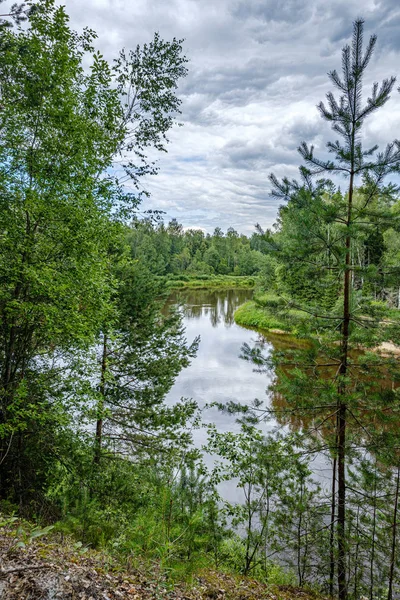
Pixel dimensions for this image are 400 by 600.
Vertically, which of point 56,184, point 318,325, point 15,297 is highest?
point 56,184

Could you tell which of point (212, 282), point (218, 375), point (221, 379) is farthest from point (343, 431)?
point (212, 282)

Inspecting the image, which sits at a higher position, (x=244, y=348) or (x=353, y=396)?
(x=244, y=348)

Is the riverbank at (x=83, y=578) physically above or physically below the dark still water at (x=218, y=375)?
above

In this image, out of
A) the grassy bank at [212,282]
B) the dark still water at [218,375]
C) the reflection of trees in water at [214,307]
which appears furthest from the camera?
the grassy bank at [212,282]

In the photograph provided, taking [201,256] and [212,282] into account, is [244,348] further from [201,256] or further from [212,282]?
[201,256]

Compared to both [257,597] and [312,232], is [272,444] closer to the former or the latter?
[257,597]

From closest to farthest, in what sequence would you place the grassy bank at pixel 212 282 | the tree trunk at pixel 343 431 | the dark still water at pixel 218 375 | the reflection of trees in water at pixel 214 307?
the tree trunk at pixel 343 431
the dark still water at pixel 218 375
the reflection of trees in water at pixel 214 307
the grassy bank at pixel 212 282

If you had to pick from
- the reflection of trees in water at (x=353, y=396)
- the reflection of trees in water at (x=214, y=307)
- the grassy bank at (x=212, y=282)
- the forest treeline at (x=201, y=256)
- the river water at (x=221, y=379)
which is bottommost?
the river water at (x=221, y=379)

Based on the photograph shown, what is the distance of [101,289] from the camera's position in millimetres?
4973

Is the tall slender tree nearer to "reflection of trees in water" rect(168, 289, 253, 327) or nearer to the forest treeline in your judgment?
"reflection of trees in water" rect(168, 289, 253, 327)

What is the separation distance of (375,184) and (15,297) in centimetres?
519

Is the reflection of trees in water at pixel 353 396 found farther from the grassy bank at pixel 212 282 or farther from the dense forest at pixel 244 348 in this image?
the grassy bank at pixel 212 282

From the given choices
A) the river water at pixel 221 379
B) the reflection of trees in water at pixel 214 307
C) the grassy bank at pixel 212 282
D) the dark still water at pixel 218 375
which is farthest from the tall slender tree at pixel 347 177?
the grassy bank at pixel 212 282

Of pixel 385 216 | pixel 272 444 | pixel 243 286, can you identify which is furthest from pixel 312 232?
pixel 243 286
